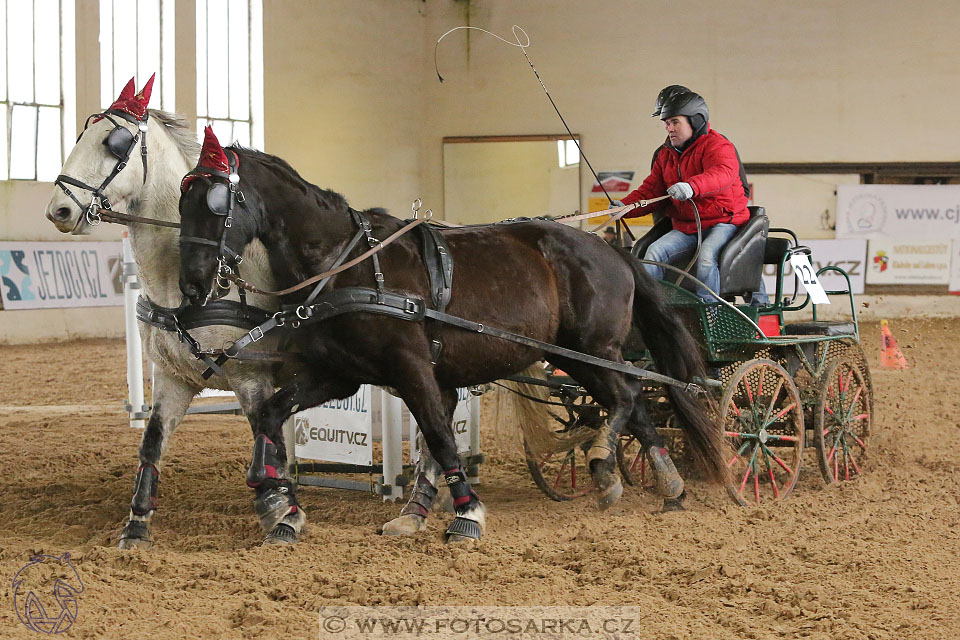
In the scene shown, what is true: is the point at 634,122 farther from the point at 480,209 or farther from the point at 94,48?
the point at 94,48

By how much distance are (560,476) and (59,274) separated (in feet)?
30.1

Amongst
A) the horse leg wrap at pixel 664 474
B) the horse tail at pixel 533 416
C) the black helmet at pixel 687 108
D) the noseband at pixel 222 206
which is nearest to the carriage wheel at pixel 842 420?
the horse leg wrap at pixel 664 474

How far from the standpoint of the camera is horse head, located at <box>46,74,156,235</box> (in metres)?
4.19

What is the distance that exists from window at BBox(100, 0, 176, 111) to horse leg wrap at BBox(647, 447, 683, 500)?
998 centimetres

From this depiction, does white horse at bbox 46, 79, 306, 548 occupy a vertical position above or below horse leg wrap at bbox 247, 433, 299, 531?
above

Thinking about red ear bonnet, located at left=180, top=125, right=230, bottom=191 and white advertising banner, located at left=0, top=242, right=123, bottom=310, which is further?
white advertising banner, located at left=0, top=242, right=123, bottom=310

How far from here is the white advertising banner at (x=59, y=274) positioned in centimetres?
1213

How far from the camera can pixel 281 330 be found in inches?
170

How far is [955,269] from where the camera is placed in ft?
49.1

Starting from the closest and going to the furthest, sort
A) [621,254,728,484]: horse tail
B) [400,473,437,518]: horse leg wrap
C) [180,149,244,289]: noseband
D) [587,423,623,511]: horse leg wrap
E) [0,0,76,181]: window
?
[180,149,244,289]: noseband < [400,473,437,518]: horse leg wrap < [587,423,623,511]: horse leg wrap < [621,254,728,484]: horse tail < [0,0,76,181]: window

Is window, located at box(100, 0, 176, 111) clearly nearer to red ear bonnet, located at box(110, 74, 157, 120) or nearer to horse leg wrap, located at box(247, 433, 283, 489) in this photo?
red ear bonnet, located at box(110, 74, 157, 120)

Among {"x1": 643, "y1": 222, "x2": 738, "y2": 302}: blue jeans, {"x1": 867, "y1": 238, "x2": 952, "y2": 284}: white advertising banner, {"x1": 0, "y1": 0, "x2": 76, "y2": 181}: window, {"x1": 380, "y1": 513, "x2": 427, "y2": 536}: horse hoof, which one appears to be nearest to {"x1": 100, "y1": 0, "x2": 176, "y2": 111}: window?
{"x1": 0, "y1": 0, "x2": 76, "y2": 181}: window

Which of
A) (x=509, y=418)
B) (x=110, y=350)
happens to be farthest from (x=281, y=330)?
(x=110, y=350)

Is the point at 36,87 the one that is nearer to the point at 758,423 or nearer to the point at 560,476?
the point at 560,476
